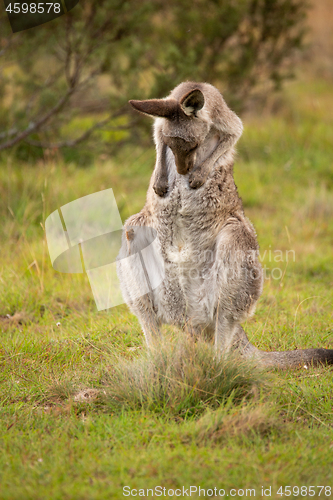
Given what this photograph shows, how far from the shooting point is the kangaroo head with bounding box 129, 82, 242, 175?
104 inches

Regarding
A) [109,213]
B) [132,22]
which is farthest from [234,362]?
[132,22]

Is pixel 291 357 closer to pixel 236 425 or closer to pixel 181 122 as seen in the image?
pixel 236 425

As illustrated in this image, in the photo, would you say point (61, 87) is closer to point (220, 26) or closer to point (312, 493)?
point (220, 26)

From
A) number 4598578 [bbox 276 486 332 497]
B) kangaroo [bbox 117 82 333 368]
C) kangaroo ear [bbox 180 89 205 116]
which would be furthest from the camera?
kangaroo [bbox 117 82 333 368]

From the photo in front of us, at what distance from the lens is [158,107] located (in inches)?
104

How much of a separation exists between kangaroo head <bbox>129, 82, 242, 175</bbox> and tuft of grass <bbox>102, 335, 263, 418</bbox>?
3.61ft

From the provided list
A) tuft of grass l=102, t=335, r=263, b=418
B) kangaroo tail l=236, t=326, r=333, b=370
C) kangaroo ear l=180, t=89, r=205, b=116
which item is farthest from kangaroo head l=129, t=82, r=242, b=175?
kangaroo tail l=236, t=326, r=333, b=370

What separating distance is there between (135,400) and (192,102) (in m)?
1.67

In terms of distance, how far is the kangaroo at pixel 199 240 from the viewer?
9.30 feet

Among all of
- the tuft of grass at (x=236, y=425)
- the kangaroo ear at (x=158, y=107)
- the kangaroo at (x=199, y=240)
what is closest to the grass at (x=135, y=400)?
the tuft of grass at (x=236, y=425)

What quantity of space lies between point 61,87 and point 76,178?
4.98ft

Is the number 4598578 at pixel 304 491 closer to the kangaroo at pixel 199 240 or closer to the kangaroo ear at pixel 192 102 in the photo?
the kangaroo at pixel 199 240

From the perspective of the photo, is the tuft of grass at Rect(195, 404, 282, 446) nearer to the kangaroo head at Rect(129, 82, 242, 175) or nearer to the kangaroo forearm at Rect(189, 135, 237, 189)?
the kangaroo forearm at Rect(189, 135, 237, 189)

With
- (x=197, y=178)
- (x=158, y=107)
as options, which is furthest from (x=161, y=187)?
(x=158, y=107)
